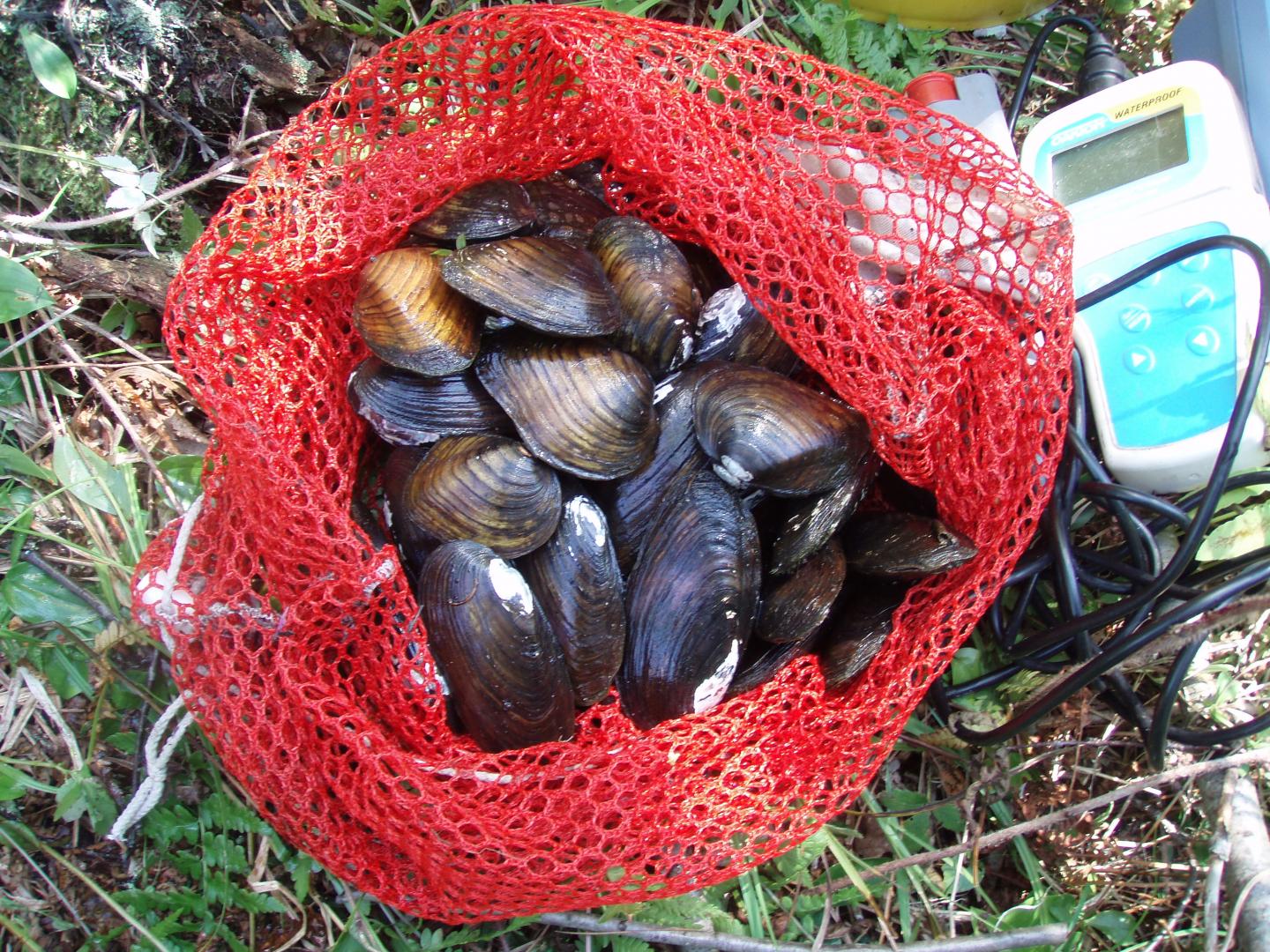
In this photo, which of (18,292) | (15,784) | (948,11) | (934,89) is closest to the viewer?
(15,784)

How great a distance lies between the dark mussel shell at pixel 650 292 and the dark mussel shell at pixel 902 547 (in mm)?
357

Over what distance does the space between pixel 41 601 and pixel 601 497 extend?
83 cm

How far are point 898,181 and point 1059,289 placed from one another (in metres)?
0.29

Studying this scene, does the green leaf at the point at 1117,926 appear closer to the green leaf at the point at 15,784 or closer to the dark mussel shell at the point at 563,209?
the dark mussel shell at the point at 563,209

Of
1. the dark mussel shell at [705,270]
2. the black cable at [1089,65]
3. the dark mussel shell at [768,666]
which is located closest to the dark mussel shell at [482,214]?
the dark mussel shell at [705,270]

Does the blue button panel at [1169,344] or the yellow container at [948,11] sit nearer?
the blue button panel at [1169,344]

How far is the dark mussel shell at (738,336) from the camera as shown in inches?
50.7

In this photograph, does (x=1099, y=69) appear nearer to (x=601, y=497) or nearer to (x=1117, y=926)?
(x=601, y=497)

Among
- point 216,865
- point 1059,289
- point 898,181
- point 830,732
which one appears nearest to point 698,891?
point 830,732

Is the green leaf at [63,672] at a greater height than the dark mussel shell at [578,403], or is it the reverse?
the dark mussel shell at [578,403]

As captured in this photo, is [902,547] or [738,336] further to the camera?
[738,336]

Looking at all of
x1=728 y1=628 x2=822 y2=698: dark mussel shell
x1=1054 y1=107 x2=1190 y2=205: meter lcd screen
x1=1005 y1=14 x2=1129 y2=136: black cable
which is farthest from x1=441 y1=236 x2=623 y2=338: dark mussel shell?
x1=1005 y1=14 x2=1129 y2=136: black cable

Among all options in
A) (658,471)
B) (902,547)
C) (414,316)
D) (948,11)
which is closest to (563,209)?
(414,316)

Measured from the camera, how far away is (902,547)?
1154 mm
